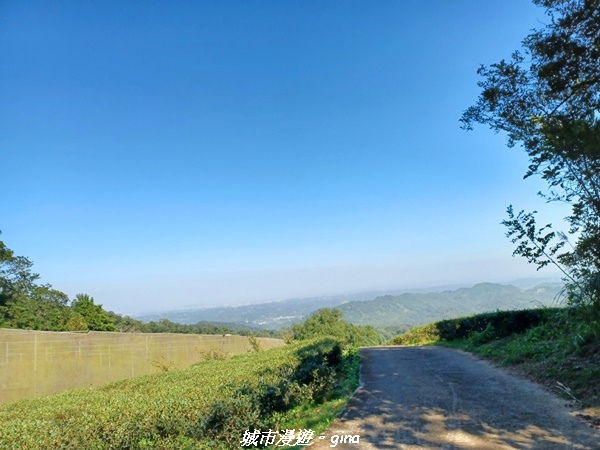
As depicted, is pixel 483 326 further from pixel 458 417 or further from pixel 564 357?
pixel 458 417

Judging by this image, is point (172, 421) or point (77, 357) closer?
point (172, 421)

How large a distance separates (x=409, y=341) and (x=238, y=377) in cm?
1688

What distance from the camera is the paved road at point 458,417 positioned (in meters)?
3.94

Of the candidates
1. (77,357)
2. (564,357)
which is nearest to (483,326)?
(564,357)

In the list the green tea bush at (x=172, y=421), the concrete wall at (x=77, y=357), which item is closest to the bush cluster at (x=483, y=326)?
the green tea bush at (x=172, y=421)

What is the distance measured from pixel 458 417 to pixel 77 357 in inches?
516

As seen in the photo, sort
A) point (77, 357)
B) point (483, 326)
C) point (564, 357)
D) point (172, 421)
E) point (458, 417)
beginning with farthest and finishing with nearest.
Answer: point (483, 326)
point (77, 357)
point (564, 357)
point (458, 417)
point (172, 421)

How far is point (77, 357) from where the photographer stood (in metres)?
13.5

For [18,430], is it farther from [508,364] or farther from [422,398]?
[508,364]

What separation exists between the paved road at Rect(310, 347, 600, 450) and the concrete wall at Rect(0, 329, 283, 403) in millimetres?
10752

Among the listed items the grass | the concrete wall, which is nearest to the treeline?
the concrete wall

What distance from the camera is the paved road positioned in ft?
12.9

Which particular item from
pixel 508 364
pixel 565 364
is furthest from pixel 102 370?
pixel 565 364

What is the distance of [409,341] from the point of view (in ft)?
68.1
